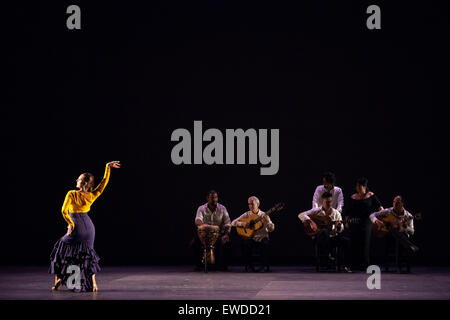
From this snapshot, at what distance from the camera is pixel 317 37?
11164 mm

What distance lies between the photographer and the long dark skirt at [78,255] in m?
7.28

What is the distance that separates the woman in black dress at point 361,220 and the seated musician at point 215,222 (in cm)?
155

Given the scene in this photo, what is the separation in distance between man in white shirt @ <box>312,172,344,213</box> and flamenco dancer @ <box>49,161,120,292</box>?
338cm

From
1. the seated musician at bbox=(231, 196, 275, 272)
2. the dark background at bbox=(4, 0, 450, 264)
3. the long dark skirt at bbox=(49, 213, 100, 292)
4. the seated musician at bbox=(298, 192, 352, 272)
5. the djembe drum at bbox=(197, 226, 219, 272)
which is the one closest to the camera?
the long dark skirt at bbox=(49, 213, 100, 292)

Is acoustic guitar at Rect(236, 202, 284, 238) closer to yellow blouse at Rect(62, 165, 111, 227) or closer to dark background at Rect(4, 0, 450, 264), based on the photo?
dark background at Rect(4, 0, 450, 264)

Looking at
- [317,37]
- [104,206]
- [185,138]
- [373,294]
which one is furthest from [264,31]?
[373,294]

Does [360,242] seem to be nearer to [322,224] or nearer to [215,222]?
[322,224]

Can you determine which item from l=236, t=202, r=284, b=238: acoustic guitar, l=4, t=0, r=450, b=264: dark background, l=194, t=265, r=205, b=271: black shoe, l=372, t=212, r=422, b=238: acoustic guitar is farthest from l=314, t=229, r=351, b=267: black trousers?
l=194, t=265, r=205, b=271: black shoe

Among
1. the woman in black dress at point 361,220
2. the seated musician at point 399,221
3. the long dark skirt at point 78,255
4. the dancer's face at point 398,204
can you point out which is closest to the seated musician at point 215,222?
the woman in black dress at point 361,220

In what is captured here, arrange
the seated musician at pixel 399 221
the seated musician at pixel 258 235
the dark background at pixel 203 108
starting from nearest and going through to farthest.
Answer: the seated musician at pixel 399 221, the seated musician at pixel 258 235, the dark background at pixel 203 108

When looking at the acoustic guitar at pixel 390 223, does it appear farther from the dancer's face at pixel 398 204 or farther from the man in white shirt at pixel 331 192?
the man in white shirt at pixel 331 192

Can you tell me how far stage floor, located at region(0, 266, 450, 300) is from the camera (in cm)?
689

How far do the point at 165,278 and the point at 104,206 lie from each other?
109 inches

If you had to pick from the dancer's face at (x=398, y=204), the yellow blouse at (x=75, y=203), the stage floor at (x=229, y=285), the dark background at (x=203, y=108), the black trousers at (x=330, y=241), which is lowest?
the stage floor at (x=229, y=285)
